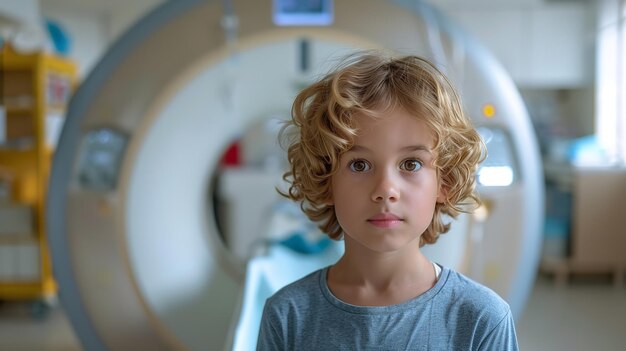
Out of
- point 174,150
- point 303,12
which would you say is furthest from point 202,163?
point 303,12

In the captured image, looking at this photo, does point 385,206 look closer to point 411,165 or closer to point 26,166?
point 411,165

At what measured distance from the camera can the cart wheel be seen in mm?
3482

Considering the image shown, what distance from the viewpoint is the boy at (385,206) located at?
0.77 meters

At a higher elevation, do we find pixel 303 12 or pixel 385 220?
pixel 303 12

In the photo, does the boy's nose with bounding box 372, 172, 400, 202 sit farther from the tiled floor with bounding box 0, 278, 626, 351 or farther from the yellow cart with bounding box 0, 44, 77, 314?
the yellow cart with bounding box 0, 44, 77, 314

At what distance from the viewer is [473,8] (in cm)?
498

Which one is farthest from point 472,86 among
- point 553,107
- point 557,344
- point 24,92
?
point 553,107

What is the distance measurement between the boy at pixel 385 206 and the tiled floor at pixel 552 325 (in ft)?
7.43

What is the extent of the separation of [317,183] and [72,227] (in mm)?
1352

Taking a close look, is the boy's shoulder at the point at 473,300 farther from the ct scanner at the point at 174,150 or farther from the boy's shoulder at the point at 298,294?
the ct scanner at the point at 174,150

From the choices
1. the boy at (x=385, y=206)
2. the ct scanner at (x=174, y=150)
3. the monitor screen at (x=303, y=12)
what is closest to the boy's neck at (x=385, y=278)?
the boy at (x=385, y=206)

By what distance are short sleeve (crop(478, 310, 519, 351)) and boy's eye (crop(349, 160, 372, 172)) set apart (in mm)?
245

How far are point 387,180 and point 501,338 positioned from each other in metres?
0.24

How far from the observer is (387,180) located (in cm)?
75
